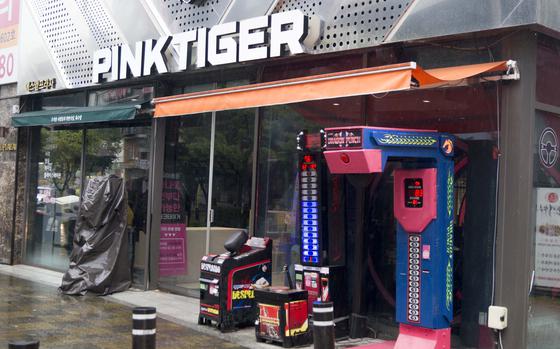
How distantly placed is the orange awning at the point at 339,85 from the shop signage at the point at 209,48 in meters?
0.96

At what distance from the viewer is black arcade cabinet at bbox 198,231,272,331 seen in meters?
7.87

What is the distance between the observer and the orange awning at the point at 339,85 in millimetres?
6207

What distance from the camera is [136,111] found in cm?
1037

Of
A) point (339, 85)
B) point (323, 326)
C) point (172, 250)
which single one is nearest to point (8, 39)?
→ point (172, 250)

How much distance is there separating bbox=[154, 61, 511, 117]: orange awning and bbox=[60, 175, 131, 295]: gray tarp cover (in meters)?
2.82

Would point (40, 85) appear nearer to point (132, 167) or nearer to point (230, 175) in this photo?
point (132, 167)

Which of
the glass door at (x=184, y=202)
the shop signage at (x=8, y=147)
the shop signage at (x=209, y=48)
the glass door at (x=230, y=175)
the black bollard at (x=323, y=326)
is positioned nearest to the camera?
the black bollard at (x=323, y=326)

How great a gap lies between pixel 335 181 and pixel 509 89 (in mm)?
2145

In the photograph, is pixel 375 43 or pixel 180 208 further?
pixel 180 208

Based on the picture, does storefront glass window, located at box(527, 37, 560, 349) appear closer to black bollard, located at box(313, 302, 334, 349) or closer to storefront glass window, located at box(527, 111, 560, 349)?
storefront glass window, located at box(527, 111, 560, 349)

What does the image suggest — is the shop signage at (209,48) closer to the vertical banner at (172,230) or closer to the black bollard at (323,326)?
the vertical banner at (172,230)

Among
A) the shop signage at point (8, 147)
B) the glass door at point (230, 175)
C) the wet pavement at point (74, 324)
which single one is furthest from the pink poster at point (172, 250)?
the shop signage at point (8, 147)

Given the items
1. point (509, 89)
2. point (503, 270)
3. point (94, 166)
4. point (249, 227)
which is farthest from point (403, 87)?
point (94, 166)

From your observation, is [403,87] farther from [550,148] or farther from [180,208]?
[180,208]
